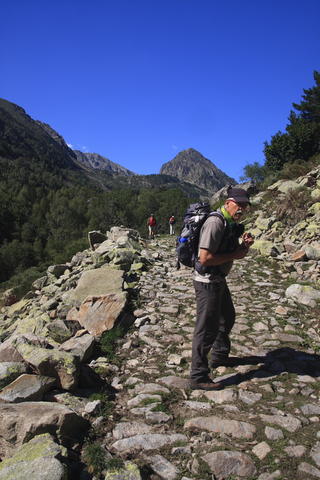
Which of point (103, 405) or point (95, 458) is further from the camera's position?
point (103, 405)

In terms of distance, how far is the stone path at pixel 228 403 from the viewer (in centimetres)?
288

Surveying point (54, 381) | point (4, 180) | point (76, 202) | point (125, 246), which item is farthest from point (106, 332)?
point (4, 180)

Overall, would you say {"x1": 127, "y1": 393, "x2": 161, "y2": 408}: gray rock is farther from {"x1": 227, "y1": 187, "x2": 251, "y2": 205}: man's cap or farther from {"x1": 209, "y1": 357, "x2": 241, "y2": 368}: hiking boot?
{"x1": 227, "y1": 187, "x2": 251, "y2": 205}: man's cap

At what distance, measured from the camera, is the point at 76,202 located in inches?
4053

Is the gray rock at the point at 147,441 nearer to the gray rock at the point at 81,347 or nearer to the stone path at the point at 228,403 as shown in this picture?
the stone path at the point at 228,403

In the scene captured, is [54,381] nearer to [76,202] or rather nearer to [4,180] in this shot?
[76,202]

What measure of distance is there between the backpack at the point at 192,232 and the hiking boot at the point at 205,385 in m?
1.52

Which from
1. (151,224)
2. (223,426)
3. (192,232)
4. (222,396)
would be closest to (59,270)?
(151,224)

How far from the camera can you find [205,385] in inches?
163

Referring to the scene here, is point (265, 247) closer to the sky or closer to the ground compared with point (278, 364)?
closer to the sky

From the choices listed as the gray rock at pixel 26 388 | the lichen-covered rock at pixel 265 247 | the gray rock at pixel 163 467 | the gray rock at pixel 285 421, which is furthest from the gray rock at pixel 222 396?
the lichen-covered rock at pixel 265 247

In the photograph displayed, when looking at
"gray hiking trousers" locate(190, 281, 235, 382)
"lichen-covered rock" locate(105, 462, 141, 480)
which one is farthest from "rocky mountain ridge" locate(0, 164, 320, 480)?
"gray hiking trousers" locate(190, 281, 235, 382)

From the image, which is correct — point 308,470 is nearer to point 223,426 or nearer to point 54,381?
point 223,426

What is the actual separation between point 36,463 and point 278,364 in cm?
357
